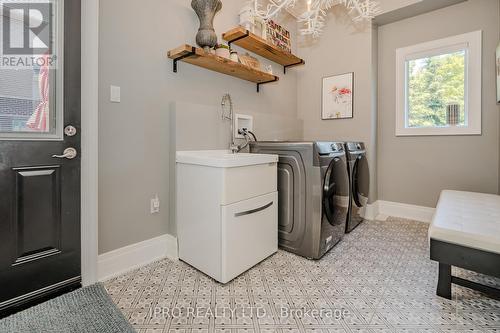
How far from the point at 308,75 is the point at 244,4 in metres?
1.32

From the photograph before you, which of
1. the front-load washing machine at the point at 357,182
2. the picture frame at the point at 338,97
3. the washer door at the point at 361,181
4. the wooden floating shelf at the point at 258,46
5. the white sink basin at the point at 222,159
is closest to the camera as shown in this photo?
the white sink basin at the point at 222,159

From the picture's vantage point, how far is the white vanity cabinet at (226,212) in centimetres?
150

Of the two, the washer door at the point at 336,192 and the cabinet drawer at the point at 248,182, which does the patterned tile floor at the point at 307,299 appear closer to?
the washer door at the point at 336,192

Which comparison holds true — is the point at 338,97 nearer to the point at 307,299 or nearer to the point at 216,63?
the point at 216,63

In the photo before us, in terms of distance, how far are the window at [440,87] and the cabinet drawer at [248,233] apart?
2192 mm

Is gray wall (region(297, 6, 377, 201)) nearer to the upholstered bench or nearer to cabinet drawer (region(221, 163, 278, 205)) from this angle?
the upholstered bench

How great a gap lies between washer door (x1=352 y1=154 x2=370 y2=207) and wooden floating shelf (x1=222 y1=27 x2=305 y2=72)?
1439 mm

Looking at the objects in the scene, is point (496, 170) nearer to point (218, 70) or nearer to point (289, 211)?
point (289, 211)

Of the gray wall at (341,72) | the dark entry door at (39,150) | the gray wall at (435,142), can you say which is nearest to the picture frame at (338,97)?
the gray wall at (341,72)

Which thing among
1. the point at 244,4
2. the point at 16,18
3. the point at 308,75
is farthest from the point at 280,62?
the point at 16,18

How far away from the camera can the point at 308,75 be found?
11.0 ft

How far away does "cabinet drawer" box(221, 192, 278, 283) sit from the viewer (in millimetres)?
1505

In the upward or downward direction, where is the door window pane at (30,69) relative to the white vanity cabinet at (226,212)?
upward

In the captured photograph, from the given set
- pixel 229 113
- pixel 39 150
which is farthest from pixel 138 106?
pixel 229 113
